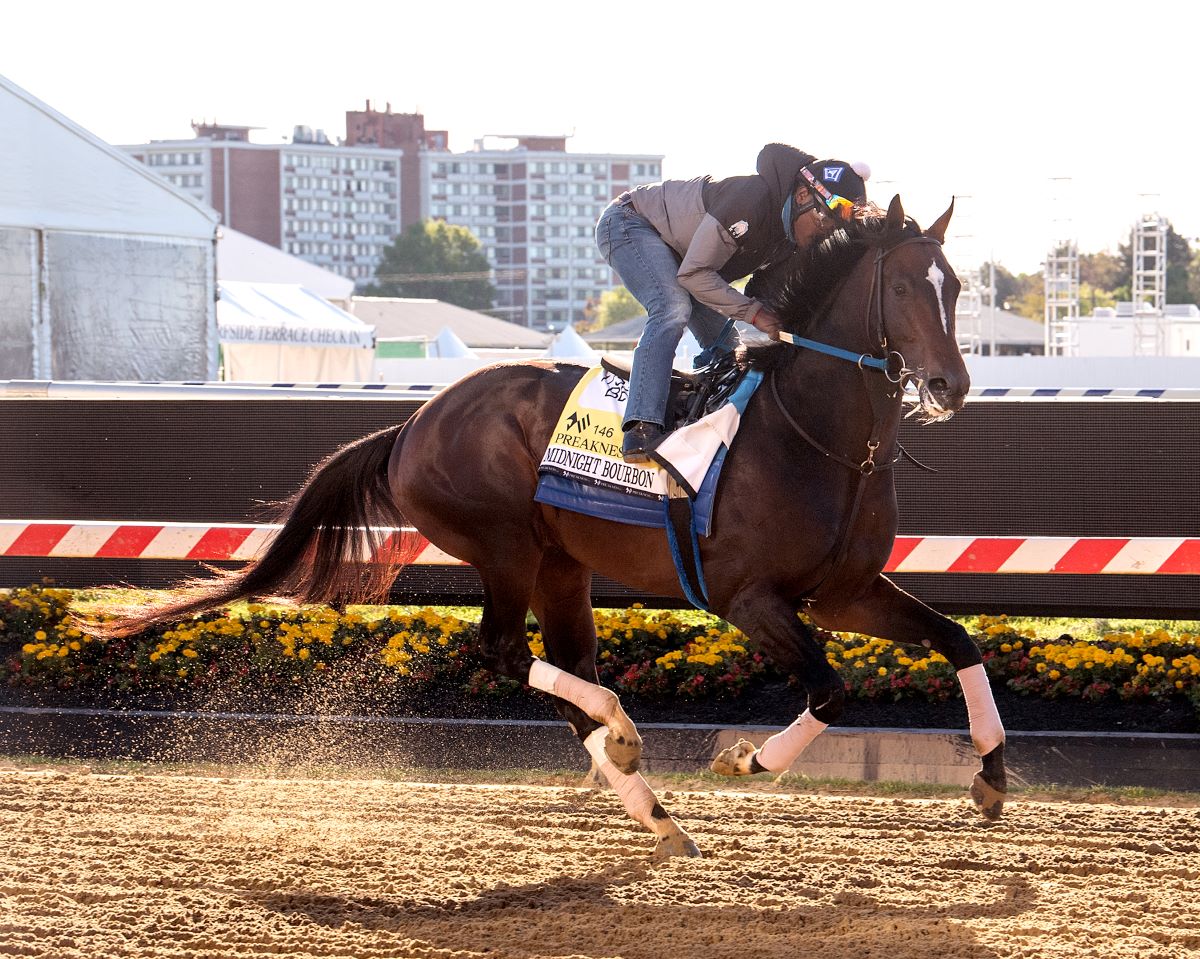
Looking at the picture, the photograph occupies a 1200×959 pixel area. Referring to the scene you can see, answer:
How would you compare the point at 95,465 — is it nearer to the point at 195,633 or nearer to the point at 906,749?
the point at 195,633

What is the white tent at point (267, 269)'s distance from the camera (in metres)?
51.8

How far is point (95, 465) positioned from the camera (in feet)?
27.5

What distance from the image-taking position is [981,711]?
5102 millimetres

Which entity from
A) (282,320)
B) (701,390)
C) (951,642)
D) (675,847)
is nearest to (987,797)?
(951,642)

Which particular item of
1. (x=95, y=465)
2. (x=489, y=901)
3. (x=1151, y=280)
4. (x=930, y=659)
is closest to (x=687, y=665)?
(x=930, y=659)

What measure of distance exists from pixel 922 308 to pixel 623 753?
66.4 inches

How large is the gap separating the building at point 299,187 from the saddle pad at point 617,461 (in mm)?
128504

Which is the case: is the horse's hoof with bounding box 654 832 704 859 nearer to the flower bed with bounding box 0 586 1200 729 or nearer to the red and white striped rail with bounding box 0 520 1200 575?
the flower bed with bounding box 0 586 1200 729

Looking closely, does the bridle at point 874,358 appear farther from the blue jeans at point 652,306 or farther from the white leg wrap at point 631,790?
the white leg wrap at point 631,790

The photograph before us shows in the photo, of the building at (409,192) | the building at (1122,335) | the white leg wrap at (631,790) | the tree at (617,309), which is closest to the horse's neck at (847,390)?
the white leg wrap at (631,790)

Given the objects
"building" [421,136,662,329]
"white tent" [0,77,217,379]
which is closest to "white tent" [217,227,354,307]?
"white tent" [0,77,217,379]

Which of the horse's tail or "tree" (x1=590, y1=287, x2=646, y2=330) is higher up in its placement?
the horse's tail

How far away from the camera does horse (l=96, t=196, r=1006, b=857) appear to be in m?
4.84

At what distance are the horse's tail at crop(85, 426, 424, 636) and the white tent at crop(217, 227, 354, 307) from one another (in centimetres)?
4408
